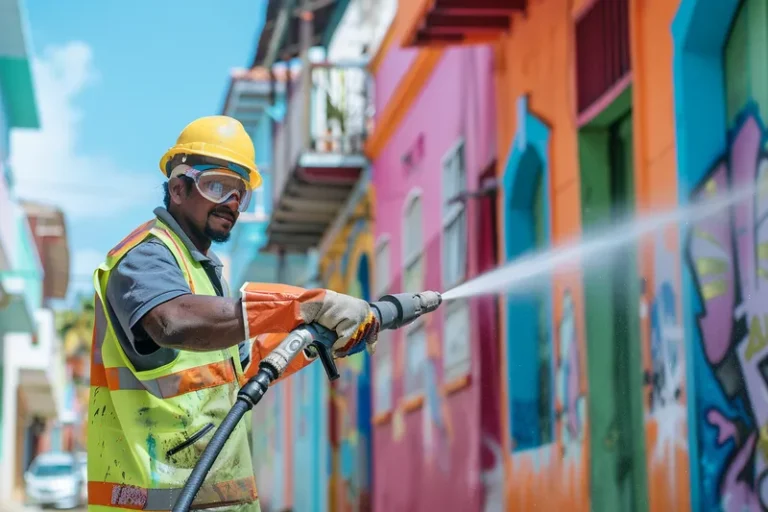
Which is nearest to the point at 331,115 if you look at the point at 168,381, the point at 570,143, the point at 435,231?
the point at 435,231

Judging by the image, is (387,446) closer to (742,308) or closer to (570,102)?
(570,102)

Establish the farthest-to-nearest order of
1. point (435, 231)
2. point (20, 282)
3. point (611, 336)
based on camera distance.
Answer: point (20, 282), point (435, 231), point (611, 336)

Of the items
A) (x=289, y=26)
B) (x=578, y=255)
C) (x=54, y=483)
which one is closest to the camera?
(x=578, y=255)

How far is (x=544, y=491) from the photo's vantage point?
397 inches

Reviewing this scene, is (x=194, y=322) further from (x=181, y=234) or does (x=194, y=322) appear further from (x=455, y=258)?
(x=455, y=258)

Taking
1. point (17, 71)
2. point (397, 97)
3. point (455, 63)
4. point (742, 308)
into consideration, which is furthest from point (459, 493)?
point (17, 71)

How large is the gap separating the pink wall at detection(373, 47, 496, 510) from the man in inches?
284

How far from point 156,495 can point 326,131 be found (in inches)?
570

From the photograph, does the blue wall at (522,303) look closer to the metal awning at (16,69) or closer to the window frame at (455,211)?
the window frame at (455,211)

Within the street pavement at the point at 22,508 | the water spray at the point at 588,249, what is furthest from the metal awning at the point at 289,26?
the street pavement at the point at 22,508

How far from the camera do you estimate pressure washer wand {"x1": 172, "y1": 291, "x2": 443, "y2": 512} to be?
3959 mm

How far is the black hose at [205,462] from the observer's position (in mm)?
3930

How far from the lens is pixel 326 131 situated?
18672 millimetres

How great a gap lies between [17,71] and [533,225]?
21.4 metres
